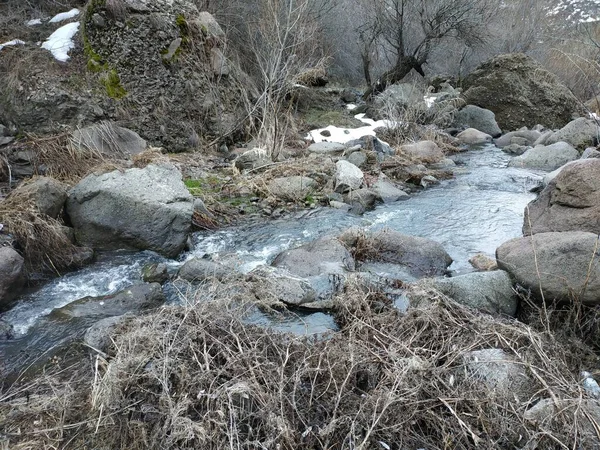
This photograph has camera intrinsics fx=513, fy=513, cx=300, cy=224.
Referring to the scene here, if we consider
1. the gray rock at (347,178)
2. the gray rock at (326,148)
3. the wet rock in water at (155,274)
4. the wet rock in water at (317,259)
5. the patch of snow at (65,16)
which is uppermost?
the patch of snow at (65,16)

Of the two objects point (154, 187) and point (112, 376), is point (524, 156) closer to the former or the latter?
point (154, 187)

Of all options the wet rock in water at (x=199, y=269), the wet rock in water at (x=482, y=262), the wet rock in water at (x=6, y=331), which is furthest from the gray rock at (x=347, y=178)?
the wet rock in water at (x=6, y=331)

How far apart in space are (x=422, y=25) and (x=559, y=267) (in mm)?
12149

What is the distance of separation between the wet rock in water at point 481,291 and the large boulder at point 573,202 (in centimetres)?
89

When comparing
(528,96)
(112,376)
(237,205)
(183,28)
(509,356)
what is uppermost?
(183,28)

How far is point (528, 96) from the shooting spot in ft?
48.3

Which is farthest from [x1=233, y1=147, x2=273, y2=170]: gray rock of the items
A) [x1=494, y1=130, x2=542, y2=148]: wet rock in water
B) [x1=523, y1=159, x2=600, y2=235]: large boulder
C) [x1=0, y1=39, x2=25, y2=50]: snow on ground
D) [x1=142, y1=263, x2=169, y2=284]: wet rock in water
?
[x1=494, y1=130, x2=542, y2=148]: wet rock in water

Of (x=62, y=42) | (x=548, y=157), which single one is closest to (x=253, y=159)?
(x=62, y=42)

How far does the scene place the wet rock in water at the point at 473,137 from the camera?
1322 centimetres

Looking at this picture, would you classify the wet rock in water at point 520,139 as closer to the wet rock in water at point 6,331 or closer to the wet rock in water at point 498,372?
the wet rock in water at point 498,372

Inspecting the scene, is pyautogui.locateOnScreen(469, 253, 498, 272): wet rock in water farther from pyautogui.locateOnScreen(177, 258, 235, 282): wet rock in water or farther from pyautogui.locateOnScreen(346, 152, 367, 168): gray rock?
pyautogui.locateOnScreen(346, 152, 367, 168): gray rock

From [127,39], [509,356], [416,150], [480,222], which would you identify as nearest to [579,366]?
[509,356]

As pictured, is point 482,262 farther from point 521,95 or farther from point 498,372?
point 521,95

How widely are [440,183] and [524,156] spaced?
2.47m
